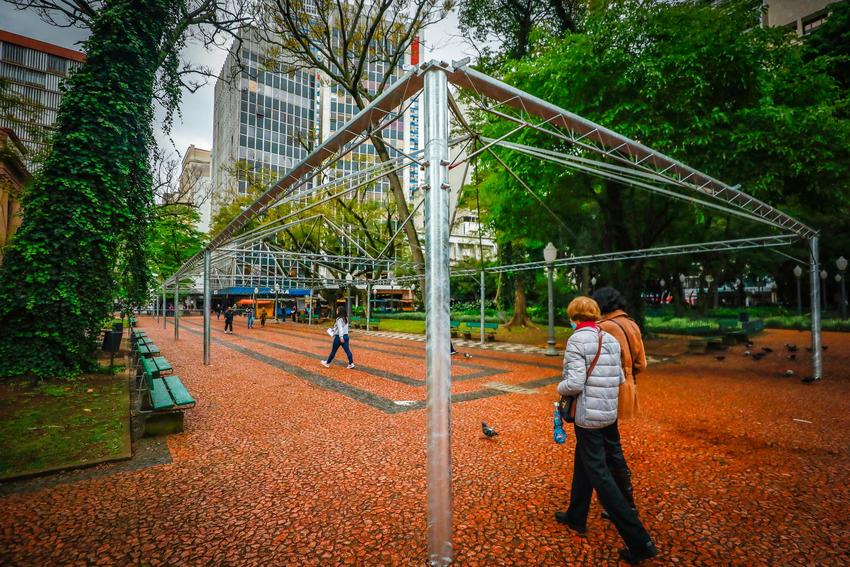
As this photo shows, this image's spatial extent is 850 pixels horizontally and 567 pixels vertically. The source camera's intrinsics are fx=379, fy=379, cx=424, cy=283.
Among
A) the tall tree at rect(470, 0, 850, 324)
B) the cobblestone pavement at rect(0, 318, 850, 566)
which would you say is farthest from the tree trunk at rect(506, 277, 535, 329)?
the cobblestone pavement at rect(0, 318, 850, 566)

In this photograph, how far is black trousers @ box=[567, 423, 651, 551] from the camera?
2.53 m

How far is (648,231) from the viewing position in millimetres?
13844

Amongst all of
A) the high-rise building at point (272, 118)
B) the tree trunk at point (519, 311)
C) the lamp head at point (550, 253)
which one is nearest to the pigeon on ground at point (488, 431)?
the lamp head at point (550, 253)

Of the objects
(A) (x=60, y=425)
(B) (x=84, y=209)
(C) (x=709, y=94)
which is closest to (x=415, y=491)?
(A) (x=60, y=425)

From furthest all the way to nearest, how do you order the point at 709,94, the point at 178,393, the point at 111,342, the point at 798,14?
the point at 798,14
the point at 111,342
the point at 709,94
the point at 178,393

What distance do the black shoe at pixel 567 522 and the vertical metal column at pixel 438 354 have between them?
1046 millimetres

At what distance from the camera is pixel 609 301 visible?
3193 mm

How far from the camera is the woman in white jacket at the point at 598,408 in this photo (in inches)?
99.9

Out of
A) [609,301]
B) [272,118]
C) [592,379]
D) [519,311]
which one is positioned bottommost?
[519,311]

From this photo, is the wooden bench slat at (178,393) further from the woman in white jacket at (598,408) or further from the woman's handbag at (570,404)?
the woman in white jacket at (598,408)

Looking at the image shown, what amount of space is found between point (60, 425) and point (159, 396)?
1.24 metres

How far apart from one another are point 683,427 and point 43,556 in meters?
7.07

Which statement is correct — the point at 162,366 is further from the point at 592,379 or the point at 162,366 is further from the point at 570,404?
the point at 592,379

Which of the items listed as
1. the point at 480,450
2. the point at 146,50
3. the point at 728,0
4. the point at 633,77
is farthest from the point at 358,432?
the point at 728,0
